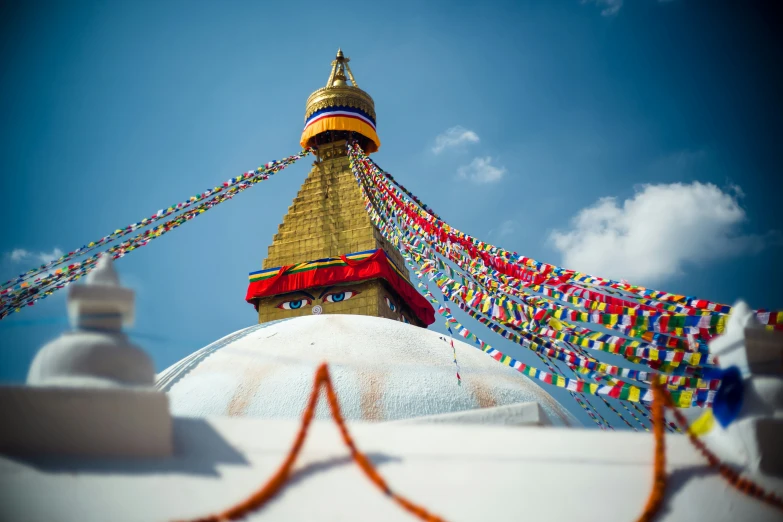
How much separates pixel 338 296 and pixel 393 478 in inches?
316

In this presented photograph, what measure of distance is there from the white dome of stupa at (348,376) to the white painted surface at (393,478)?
1.61 meters

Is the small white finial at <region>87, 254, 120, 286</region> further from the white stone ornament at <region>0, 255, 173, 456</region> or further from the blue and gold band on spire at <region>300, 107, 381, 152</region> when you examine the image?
the blue and gold band on spire at <region>300, 107, 381, 152</region>

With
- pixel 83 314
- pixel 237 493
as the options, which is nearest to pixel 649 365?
pixel 237 493

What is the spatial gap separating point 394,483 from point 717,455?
165 cm

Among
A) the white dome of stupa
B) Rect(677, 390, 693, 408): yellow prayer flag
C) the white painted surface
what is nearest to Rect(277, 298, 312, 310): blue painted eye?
the white dome of stupa

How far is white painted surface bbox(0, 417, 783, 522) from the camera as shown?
2330 millimetres

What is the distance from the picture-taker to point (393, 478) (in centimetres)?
267

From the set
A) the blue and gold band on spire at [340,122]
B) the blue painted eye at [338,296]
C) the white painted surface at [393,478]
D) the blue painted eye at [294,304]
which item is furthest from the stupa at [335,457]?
the blue and gold band on spire at [340,122]

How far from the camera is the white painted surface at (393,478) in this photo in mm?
2330

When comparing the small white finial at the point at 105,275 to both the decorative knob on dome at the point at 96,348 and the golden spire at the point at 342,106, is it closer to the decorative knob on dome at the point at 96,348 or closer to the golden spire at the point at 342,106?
the decorative knob on dome at the point at 96,348

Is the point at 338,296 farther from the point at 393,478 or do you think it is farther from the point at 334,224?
the point at 393,478

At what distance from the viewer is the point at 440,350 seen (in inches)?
234

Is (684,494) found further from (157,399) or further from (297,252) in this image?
(297,252)

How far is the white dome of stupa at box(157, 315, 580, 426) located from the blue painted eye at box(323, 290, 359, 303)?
4.11 metres
